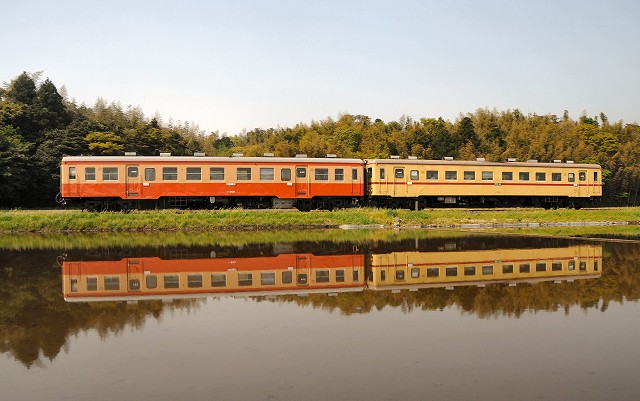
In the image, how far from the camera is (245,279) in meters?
10.5

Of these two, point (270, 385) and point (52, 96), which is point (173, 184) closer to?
point (270, 385)

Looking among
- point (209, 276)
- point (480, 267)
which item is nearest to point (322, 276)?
point (209, 276)

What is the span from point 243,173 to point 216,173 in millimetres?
1273

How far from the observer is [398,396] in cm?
468

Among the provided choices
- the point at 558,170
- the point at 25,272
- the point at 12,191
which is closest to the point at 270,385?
the point at 25,272

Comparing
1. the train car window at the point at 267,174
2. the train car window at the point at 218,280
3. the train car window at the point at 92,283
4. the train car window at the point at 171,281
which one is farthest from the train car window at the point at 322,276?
the train car window at the point at 267,174

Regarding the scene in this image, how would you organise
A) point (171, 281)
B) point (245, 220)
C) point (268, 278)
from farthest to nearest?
point (245, 220) < point (268, 278) < point (171, 281)

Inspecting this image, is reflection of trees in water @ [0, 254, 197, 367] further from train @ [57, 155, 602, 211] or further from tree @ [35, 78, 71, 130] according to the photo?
tree @ [35, 78, 71, 130]

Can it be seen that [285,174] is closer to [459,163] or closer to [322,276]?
[459,163]

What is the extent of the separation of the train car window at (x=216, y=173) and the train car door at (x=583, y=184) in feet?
66.9

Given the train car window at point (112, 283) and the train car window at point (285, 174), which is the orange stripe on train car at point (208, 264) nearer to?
the train car window at point (112, 283)

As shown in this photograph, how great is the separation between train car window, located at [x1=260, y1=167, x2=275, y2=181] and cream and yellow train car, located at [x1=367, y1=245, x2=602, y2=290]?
13867mm

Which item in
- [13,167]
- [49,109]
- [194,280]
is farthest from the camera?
[49,109]

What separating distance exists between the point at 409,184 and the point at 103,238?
1561 cm
